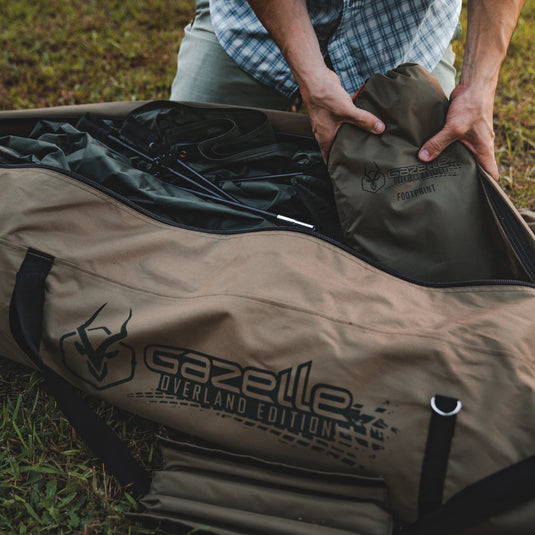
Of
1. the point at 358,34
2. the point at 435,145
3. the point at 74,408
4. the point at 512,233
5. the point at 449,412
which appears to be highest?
the point at 358,34

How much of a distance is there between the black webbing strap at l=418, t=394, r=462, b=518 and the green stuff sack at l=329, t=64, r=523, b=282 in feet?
1.24

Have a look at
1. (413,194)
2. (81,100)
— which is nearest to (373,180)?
(413,194)

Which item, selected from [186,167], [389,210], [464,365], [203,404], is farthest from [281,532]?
[186,167]

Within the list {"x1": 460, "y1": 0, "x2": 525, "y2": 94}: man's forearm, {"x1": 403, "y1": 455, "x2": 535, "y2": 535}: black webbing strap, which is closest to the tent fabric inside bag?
{"x1": 460, "y1": 0, "x2": 525, "y2": 94}: man's forearm

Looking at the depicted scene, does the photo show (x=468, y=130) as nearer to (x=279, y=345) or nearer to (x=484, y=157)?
(x=484, y=157)

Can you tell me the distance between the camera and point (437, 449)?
3.25 feet

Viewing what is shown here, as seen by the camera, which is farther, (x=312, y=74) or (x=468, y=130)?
(x=312, y=74)

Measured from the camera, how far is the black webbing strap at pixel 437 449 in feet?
3.24

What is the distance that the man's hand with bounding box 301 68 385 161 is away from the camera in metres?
1.35

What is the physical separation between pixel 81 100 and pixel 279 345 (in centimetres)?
191

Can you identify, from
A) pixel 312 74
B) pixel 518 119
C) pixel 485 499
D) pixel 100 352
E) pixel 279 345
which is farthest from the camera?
pixel 518 119

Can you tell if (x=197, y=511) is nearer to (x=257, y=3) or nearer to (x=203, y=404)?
(x=203, y=404)

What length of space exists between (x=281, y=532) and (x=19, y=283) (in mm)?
768

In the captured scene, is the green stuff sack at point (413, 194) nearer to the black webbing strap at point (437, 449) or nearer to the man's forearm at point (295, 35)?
the man's forearm at point (295, 35)
